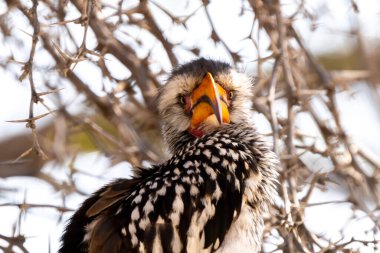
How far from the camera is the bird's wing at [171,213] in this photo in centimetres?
350

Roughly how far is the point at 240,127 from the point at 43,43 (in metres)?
1.23

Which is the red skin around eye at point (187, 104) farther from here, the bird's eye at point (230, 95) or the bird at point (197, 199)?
the bird's eye at point (230, 95)

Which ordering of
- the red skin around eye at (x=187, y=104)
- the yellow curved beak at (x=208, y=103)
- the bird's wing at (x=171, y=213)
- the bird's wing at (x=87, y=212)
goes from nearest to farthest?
the bird's wing at (x=171, y=213)
the bird's wing at (x=87, y=212)
the yellow curved beak at (x=208, y=103)
the red skin around eye at (x=187, y=104)

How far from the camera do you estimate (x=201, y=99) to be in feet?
13.6

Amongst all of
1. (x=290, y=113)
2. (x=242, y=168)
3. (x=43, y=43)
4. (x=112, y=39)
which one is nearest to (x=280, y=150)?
(x=290, y=113)

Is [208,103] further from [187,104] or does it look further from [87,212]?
[87,212]

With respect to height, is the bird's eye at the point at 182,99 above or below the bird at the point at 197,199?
above

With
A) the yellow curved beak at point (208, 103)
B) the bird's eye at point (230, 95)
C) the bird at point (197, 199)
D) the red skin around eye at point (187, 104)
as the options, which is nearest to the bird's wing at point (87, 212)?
the bird at point (197, 199)

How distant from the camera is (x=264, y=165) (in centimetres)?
394

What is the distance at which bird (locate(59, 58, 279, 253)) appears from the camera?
352cm

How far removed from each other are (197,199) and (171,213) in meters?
0.13

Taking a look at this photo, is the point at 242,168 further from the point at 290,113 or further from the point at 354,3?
the point at 354,3

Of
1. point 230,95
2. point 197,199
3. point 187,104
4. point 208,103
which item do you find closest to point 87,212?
point 197,199

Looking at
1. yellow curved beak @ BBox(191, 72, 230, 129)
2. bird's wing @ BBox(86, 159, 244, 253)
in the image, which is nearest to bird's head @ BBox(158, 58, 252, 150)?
yellow curved beak @ BBox(191, 72, 230, 129)
